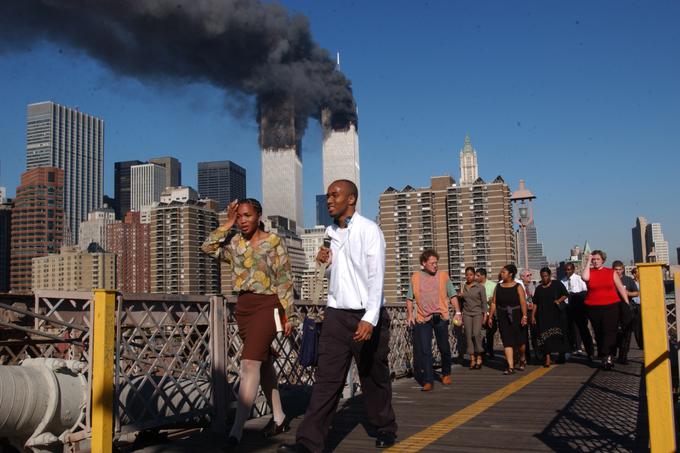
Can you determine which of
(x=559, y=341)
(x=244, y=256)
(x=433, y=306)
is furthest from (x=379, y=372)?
(x=559, y=341)

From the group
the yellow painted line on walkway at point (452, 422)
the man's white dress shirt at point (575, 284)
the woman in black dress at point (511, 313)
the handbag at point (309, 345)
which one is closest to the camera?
the yellow painted line on walkway at point (452, 422)

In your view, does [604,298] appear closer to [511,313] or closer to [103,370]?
[511,313]

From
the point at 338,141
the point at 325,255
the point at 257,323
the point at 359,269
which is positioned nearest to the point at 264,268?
the point at 257,323

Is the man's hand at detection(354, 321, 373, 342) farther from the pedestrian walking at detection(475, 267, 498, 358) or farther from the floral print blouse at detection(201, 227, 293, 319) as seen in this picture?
the pedestrian walking at detection(475, 267, 498, 358)

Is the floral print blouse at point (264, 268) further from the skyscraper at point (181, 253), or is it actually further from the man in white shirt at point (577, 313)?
the skyscraper at point (181, 253)

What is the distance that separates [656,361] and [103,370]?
11.9 feet

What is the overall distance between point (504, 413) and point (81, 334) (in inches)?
160

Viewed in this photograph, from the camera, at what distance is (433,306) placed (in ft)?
31.6

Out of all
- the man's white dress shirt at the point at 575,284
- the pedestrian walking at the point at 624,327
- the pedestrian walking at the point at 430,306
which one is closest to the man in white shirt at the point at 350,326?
the pedestrian walking at the point at 430,306

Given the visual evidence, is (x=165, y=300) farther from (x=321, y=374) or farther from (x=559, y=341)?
(x=559, y=341)

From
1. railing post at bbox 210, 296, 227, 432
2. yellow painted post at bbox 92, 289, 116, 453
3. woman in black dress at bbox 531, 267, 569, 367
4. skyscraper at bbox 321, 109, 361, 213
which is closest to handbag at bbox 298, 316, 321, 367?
railing post at bbox 210, 296, 227, 432

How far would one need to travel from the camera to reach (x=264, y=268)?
226 inches

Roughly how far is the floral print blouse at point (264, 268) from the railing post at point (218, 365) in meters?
0.65

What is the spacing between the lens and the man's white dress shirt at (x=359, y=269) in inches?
189
